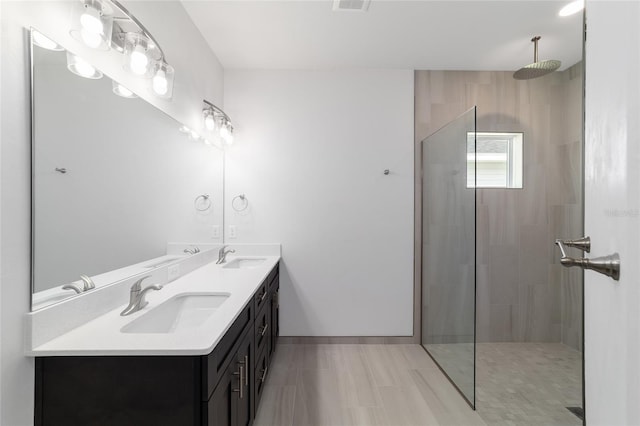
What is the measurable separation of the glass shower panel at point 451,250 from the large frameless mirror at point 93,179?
6.83ft

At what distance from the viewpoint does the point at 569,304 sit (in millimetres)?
2967

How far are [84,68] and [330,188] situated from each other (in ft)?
6.97

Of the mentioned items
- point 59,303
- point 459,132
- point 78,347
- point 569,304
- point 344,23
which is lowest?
point 569,304

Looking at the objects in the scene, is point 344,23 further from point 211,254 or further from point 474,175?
point 211,254

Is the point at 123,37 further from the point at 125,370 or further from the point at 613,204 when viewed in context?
the point at 613,204

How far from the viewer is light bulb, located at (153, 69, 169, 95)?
165 cm

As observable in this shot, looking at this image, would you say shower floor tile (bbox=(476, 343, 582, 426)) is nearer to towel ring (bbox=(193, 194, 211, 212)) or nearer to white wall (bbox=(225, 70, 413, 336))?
white wall (bbox=(225, 70, 413, 336))

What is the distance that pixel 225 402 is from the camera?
1.25m

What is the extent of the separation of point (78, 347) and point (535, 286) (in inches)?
144

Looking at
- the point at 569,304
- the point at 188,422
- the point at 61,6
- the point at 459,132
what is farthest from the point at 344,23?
the point at 569,304

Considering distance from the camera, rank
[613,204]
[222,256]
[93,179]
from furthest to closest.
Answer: [222,256], [93,179], [613,204]

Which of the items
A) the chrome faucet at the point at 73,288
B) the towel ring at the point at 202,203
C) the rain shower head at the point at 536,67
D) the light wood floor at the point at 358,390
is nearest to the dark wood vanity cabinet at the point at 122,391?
the chrome faucet at the point at 73,288

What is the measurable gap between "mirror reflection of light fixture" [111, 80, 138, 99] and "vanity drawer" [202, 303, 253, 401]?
1.27 metres

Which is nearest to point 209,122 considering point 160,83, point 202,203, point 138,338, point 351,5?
point 202,203
